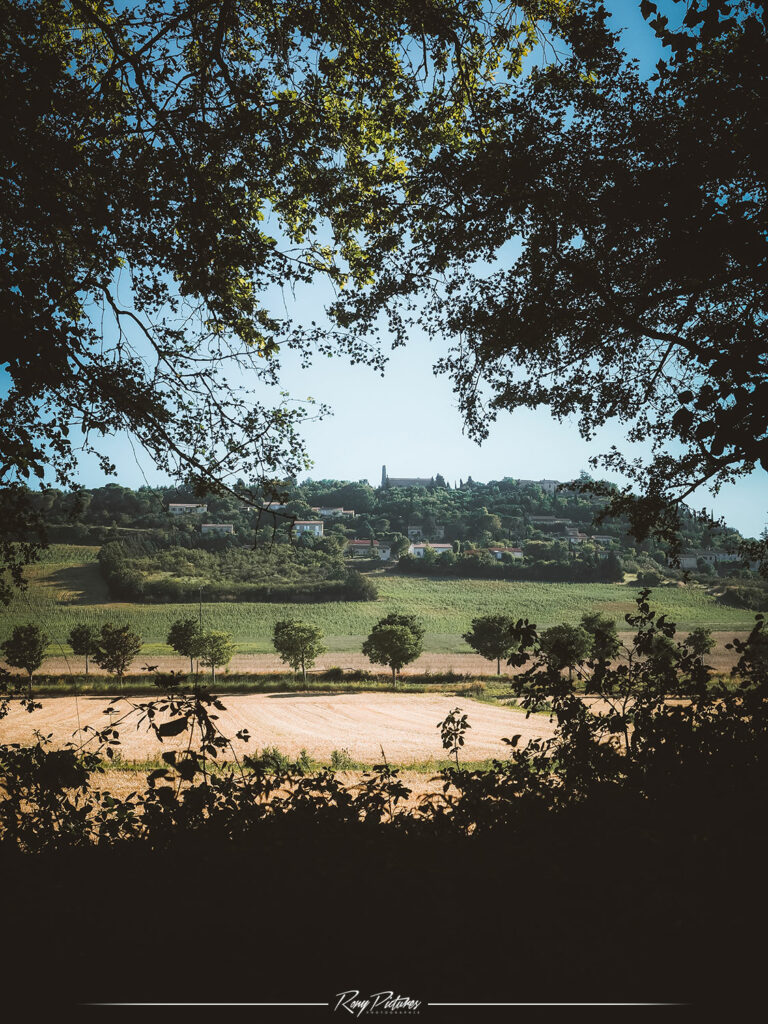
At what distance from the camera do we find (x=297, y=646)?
38594 millimetres

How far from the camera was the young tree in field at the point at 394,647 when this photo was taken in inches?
1465

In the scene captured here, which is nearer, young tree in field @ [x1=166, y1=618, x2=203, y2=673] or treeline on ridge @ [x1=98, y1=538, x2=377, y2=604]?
young tree in field @ [x1=166, y1=618, x2=203, y2=673]

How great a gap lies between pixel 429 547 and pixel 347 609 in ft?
47.3

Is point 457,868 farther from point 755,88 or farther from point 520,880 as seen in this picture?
point 755,88

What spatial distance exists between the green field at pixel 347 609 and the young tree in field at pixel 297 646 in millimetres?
9609

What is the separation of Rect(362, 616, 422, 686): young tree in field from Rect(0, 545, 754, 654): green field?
10.1 m

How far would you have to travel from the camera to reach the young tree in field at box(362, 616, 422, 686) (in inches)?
1465

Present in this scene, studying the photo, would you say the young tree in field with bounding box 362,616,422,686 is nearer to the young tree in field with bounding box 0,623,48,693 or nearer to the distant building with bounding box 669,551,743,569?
the distant building with bounding box 669,551,743,569

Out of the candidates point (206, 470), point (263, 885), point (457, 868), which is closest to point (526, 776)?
point (457, 868)

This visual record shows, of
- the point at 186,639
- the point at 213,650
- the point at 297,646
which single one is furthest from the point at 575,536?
the point at 186,639

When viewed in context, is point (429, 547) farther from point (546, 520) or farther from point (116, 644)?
point (116, 644)

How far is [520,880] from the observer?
258cm

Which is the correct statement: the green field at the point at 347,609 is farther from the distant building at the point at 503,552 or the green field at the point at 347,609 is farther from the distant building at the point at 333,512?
the distant building at the point at 333,512

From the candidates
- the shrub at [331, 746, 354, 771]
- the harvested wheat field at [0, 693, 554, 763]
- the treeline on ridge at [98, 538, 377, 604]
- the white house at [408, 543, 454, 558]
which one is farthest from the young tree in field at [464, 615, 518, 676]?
the white house at [408, 543, 454, 558]
